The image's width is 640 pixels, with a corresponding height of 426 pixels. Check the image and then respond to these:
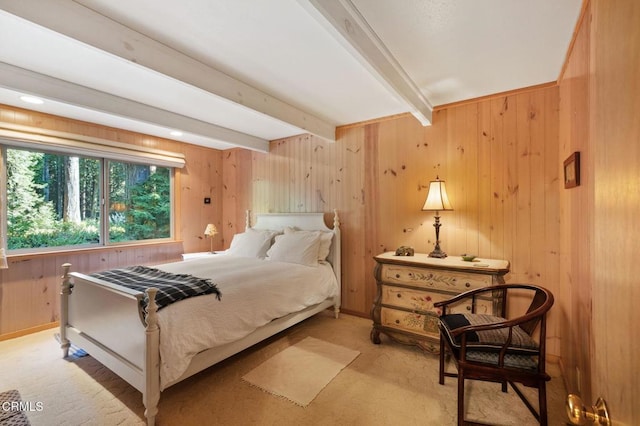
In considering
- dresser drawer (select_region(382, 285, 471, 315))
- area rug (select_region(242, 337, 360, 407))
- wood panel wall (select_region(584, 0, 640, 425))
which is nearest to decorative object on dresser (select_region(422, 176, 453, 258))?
dresser drawer (select_region(382, 285, 471, 315))

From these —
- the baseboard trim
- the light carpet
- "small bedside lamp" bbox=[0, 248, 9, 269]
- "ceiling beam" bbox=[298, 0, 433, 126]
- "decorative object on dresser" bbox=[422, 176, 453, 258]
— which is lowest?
the light carpet

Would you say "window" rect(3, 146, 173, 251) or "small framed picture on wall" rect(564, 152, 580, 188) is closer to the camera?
"small framed picture on wall" rect(564, 152, 580, 188)

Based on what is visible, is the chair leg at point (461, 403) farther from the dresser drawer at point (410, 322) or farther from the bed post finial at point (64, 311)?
the bed post finial at point (64, 311)

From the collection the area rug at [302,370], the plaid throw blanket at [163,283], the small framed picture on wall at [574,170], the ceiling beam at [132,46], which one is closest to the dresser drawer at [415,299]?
the area rug at [302,370]

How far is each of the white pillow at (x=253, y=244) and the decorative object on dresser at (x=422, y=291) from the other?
62.5 inches

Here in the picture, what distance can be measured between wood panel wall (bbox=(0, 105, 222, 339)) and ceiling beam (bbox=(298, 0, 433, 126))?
3.36 meters

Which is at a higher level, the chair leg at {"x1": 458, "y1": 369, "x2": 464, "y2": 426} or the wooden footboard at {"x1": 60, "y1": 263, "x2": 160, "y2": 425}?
the wooden footboard at {"x1": 60, "y1": 263, "x2": 160, "y2": 425}

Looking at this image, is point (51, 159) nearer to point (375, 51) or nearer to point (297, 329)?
point (297, 329)

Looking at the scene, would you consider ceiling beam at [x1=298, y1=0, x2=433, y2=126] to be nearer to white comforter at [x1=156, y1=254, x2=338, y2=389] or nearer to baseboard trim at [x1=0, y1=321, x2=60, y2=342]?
white comforter at [x1=156, y1=254, x2=338, y2=389]

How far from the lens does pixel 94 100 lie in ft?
8.16

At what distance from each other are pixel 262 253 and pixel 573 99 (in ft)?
10.6

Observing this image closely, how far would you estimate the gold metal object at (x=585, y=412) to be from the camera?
51cm

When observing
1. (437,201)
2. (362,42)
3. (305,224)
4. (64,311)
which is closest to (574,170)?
(437,201)

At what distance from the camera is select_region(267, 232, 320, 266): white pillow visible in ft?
10.6
